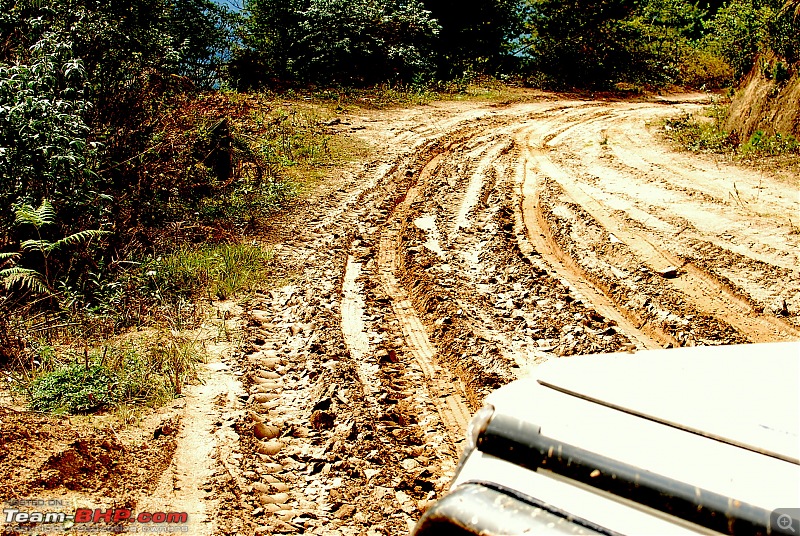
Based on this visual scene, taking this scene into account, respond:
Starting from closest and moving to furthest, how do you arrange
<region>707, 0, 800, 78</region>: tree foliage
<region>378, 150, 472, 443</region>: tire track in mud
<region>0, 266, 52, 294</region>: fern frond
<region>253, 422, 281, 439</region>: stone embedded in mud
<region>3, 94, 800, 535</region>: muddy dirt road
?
<region>3, 94, 800, 535</region>: muddy dirt road, <region>253, 422, 281, 439</region>: stone embedded in mud, <region>378, 150, 472, 443</region>: tire track in mud, <region>0, 266, 52, 294</region>: fern frond, <region>707, 0, 800, 78</region>: tree foliage

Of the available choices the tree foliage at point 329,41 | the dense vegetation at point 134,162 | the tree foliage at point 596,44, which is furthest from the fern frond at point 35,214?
the tree foliage at point 596,44

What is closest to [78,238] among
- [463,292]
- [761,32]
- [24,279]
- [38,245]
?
[38,245]

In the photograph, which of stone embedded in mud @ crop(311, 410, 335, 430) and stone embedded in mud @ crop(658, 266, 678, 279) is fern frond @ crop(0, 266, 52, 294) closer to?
stone embedded in mud @ crop(311, 410, 335, 430)

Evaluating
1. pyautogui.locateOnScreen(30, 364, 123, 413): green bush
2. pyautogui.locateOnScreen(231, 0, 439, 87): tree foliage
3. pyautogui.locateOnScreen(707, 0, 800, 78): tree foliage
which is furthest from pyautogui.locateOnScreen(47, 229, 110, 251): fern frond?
pyautogui.locateOnScreen(707, 0, 800, 78): tree foliage

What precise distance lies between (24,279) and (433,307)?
3139 millimetres

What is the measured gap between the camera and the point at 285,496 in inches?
123

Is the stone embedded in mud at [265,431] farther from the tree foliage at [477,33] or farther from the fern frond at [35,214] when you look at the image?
the tree foliage at [477,33]

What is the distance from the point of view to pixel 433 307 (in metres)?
5.11

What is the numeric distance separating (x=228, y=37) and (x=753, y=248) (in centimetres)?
1031

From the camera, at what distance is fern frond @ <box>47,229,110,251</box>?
189 inches

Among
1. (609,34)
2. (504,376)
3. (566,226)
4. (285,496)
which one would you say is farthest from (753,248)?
(609,34)

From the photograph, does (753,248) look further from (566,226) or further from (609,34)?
(609,34)

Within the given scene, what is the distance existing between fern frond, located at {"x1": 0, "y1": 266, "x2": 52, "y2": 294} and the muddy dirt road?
1.52 metres

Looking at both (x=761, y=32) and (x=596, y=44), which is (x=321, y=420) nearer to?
(x=761, y=32)
